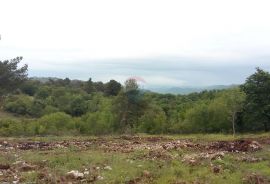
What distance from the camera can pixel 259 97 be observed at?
6247 centimetres

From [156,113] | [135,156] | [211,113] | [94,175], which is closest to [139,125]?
[156,113]

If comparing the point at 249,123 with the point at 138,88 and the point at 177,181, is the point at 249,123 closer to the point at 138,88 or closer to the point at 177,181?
the point at 138,88

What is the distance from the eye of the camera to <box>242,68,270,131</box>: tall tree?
61750mm

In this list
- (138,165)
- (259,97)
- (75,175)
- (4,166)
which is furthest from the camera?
(259,97)

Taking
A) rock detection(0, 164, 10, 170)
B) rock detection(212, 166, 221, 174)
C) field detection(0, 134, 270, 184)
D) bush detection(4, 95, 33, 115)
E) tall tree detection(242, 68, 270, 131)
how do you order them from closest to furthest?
field detection(0, 134, 270, 184)
rock detection(212, 166, 221, 174)
rock detection(0, 164, 10, 170)
tall tree detection(242, 68, 270, 131)
bush detection(4, 95, 33, 115)

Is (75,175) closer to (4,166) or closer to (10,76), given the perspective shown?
(4,166)

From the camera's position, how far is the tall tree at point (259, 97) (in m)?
61.8

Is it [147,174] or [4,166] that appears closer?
[147,174]

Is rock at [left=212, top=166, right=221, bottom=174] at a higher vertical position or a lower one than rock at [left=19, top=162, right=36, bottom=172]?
higher

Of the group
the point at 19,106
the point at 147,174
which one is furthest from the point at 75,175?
the point at 19,106

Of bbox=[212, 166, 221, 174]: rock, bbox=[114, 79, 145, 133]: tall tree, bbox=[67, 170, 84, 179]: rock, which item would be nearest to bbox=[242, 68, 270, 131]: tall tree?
bbox=[114, 79, 145, 133]: tall tree

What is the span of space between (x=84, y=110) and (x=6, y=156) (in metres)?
90.9

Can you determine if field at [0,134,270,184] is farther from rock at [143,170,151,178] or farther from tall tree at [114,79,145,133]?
tall tree at [114,79,145,133]

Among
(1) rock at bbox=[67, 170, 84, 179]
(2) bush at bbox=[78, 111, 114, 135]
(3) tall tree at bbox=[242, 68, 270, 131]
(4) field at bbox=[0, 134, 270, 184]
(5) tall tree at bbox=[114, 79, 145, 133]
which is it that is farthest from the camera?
(2) bush at bbox=[78, 111, 114, 135]
